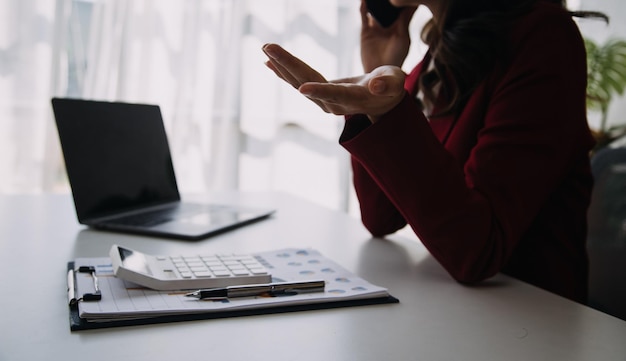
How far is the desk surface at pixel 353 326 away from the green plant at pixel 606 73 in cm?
216

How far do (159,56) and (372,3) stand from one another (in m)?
1.44

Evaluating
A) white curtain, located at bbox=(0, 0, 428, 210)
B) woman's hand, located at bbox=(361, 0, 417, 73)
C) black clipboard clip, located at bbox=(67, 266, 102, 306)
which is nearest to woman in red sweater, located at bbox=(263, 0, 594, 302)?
woman's hand, located at bbox=(361, 0, 417, 73)

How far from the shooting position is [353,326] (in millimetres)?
568

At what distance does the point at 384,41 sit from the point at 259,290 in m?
0.73

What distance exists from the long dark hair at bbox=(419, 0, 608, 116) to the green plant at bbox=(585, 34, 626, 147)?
1855mm

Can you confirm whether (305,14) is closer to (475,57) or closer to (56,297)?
(475,57)

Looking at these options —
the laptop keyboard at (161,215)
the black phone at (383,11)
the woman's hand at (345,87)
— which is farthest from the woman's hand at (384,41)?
the woman's hand at (345,87)

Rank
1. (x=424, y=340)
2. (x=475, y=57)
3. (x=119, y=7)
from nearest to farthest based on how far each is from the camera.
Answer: (x=424, y=340) → (x=475, y=57) → (x=119, y=7)

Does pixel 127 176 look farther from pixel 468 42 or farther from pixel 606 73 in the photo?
pixel 606 73

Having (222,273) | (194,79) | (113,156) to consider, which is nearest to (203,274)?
(222,273)

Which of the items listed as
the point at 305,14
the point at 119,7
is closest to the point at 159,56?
the point at 119,7

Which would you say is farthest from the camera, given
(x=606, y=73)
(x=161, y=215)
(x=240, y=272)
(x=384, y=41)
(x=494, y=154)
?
(x=606, y=73)

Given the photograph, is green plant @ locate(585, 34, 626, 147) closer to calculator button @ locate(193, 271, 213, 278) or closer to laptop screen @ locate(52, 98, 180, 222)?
laptop screen @ locate(52, 98, 180, 222)

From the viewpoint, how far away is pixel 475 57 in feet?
3.05
